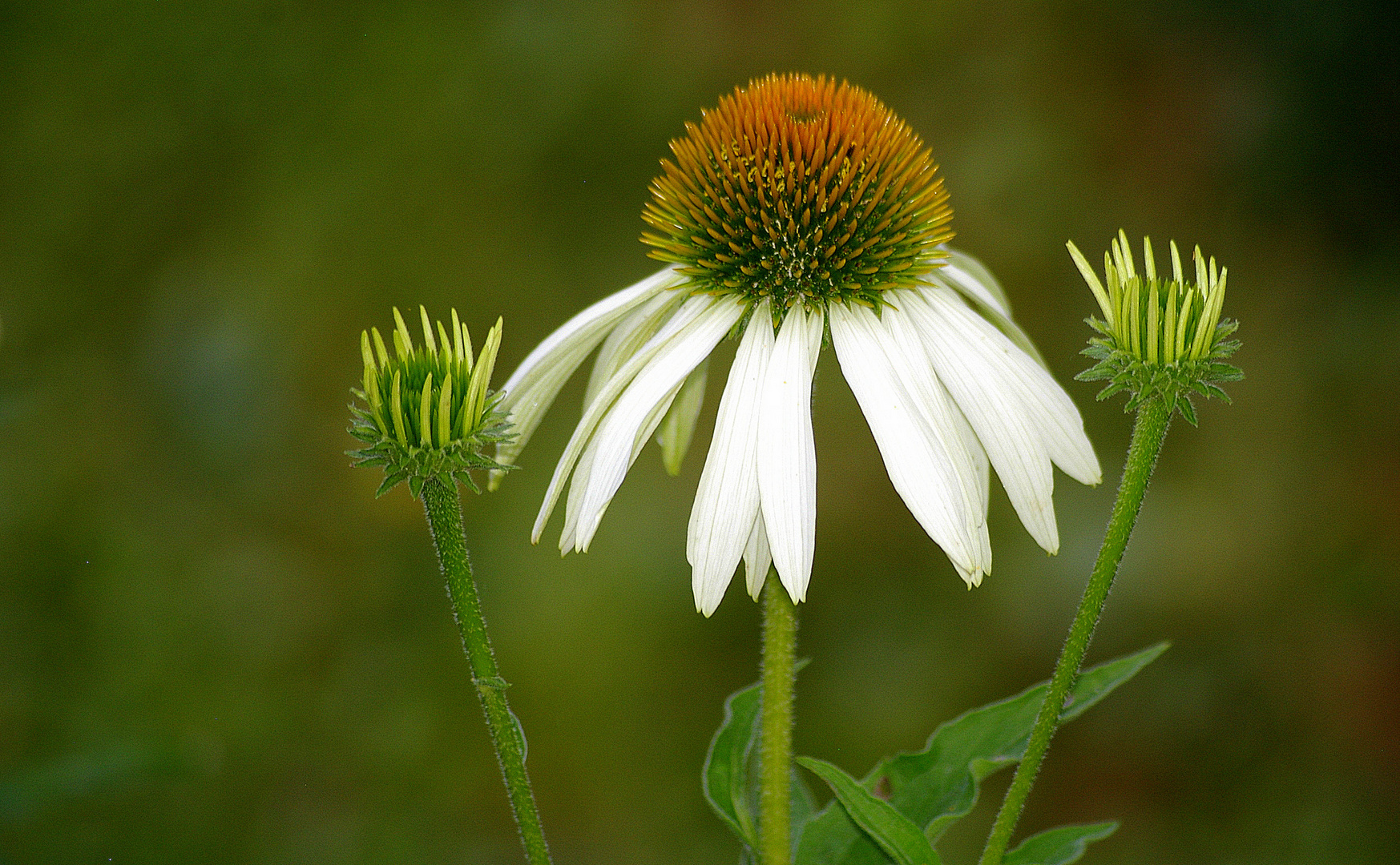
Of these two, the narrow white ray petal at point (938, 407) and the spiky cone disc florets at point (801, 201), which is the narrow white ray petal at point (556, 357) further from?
the narrow white ray petal at point (938, 407)

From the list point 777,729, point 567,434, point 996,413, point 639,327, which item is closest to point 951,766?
point 777,729

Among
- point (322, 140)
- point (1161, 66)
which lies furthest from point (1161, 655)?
point (322, 140)

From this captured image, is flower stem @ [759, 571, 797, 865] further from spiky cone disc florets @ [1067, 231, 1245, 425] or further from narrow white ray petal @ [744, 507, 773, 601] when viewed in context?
spiky cone disc florets @ [1067, 231, 1245, 425]

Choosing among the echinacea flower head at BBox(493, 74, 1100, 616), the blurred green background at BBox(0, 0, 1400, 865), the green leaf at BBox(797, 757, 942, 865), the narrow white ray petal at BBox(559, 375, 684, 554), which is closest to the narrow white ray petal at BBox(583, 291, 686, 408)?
the echinacea flower head at BBox(493, 74, 1100, 616)

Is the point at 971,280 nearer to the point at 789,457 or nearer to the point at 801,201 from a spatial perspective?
the point at 801,201

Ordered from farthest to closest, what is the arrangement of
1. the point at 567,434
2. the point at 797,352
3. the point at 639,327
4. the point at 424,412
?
1. the point at 567,434
2. the point at 639,327
3. the point at 797,352
4. the point at 424,412

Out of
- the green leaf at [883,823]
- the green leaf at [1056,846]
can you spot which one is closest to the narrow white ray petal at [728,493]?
the green leaf at [883,823]
